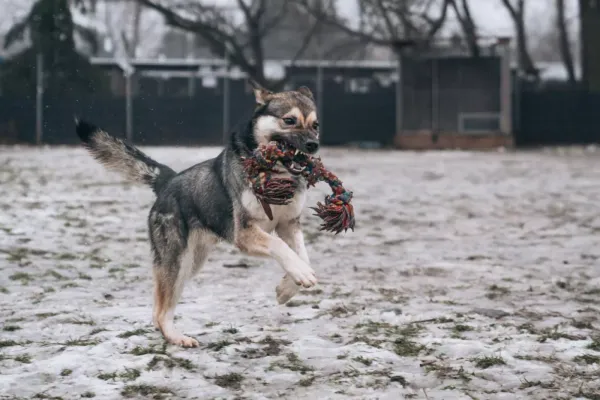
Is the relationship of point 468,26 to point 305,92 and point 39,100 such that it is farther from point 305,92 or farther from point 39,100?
point 305,92

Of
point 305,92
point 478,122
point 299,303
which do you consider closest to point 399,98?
point 478,122

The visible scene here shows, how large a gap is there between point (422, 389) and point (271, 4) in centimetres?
2708

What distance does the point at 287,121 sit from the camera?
14.3 feet

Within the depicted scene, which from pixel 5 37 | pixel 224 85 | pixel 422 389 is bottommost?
pixel 422 389

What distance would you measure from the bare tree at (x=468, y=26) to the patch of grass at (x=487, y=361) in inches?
900

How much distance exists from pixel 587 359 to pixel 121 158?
2.62 metres

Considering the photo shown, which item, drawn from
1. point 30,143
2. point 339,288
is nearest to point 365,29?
point 30,143

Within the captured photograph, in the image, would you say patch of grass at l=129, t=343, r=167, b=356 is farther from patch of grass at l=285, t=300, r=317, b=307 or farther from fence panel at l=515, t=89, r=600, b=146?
fence panel at l=515, t=89, r=600, b=146

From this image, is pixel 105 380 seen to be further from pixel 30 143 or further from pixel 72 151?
pixel 30 143

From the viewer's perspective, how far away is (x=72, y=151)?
23.6 meters

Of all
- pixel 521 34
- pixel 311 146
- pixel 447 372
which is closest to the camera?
pixel 447 372

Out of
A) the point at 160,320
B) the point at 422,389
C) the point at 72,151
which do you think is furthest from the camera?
the point at 72,151

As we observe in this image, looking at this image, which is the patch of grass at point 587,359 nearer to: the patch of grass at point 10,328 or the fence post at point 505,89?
the patch of grass at point 10,328

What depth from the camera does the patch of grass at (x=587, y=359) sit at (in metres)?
3.99
